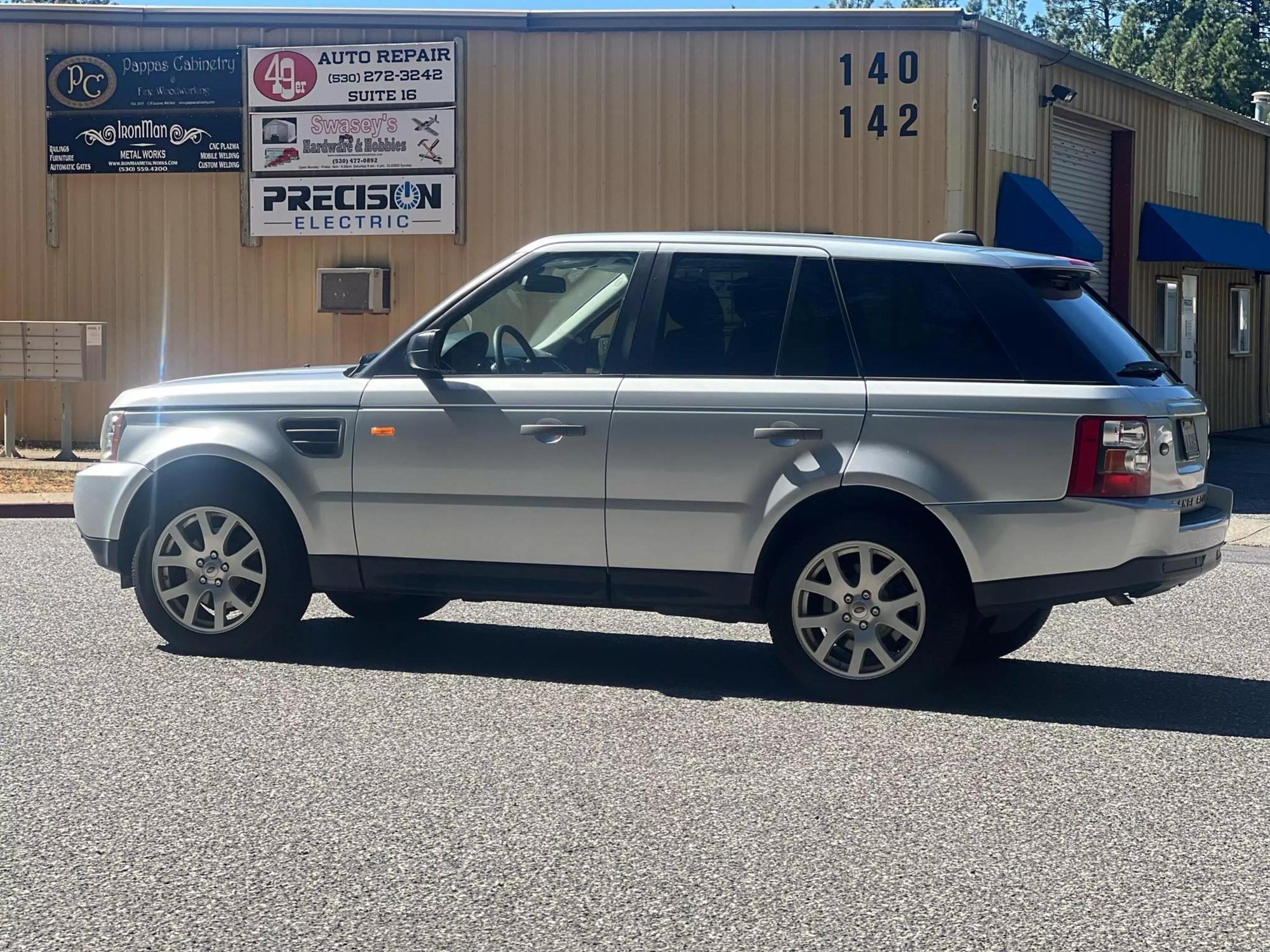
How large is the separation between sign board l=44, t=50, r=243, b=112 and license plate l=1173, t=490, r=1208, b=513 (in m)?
14.7

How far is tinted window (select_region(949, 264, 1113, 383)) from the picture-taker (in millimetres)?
6551

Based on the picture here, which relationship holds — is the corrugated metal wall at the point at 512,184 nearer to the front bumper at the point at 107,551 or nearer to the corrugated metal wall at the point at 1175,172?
the corrugated metal wall at the point at 1175,172

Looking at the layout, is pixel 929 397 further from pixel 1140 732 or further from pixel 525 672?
pixel 525 672

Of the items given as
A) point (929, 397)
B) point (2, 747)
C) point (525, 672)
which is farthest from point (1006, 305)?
point (2, 747)

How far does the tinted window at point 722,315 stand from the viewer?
6.91 m

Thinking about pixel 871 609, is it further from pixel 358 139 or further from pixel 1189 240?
pixel 1189 240

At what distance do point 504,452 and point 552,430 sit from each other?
0.24 m

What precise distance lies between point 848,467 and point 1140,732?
1459 millimetres

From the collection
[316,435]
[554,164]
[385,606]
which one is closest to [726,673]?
[385,606]

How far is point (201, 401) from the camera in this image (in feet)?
25.1

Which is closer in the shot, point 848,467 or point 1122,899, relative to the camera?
point 1122,899

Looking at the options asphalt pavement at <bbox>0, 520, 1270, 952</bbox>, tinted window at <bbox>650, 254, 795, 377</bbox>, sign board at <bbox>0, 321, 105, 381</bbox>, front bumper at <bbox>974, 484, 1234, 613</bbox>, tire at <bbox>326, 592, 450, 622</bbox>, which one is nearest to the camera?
asphalt pavement at <bbox>0, 520, 1270, 952</bbox>

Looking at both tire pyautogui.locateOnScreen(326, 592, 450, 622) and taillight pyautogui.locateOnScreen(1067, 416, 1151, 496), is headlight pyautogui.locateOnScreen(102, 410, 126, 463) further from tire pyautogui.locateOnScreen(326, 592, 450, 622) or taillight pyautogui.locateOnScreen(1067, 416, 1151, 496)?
taillight pyautogui.locateOnScreen(1067, 416, 1151, 496)

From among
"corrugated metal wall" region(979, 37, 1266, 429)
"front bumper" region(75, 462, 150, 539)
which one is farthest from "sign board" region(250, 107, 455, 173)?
"front bumper" region(75, 462, 150, 539)
